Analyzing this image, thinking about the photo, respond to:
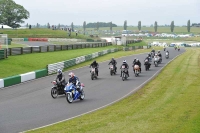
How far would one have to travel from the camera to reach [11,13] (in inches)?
4936

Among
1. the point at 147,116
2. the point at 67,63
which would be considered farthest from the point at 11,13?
the point at 147,116

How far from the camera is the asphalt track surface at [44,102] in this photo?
51.5 ft

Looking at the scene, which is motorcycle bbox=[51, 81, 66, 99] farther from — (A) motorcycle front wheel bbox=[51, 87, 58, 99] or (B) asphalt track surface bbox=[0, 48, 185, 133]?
(B) asphalt track surface bbox=[0, 48, 185, 133]

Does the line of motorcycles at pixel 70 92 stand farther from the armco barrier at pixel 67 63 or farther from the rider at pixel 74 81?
the armco barrier at pixel 67 63

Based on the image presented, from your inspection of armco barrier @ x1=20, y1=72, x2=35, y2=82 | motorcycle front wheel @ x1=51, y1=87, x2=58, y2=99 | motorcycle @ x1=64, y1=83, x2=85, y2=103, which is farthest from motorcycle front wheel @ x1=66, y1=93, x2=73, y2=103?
armco barrier @ x1=20, y1=72, x2=35, y2=82

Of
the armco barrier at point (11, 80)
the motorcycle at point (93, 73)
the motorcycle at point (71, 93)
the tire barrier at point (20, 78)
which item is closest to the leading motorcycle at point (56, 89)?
the motorcycle at point (71, 93)

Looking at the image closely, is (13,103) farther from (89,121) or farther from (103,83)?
(103,83)

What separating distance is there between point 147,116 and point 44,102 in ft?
22.6

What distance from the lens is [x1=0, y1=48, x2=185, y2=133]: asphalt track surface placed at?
15688 millimetres

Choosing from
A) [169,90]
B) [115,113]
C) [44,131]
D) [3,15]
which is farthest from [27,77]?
[3,15]

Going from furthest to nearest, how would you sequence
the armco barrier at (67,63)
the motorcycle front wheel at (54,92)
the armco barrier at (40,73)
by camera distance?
1. the armco barrier at (67,63)
2. the armco barrier at (40,73)
3. the motorcycle front wheel at (54,92)

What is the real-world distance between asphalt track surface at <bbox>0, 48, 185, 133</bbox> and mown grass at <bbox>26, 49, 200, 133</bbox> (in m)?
1.04

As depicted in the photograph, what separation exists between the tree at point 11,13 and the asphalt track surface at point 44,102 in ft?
318

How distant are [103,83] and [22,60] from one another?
48.5ft
